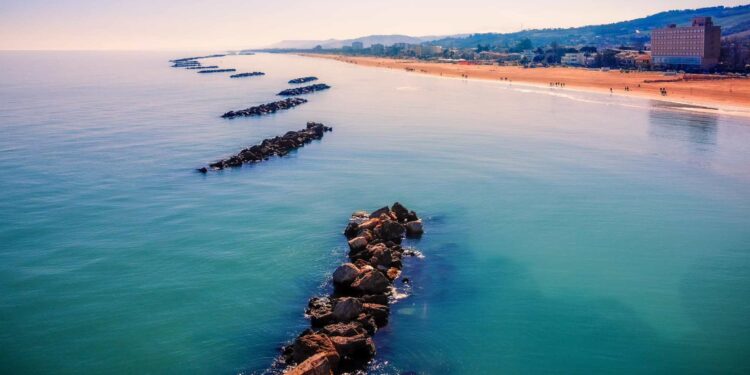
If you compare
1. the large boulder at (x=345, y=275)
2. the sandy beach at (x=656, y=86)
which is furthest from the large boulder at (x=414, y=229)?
the sandy beach at (x=656, y=86)

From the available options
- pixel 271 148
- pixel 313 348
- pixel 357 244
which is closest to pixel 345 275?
pixel 357 244

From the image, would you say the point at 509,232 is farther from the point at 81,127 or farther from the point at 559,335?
the point at 81,127

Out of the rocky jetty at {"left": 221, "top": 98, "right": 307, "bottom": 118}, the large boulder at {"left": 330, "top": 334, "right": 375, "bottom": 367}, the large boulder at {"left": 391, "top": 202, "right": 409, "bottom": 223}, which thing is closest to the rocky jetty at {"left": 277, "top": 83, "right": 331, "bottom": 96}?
the rocky jetty at {"left": 221, "top": 98, "right": 307, "bottom": 118}

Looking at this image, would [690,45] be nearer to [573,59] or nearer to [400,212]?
[573,59]

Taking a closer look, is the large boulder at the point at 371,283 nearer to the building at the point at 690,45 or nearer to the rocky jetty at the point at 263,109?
the rocky jetty at the point at 263,109

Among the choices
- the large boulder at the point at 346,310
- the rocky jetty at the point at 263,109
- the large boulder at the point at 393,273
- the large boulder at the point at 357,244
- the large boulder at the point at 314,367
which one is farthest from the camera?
the rocky jetty at the point at 263,109

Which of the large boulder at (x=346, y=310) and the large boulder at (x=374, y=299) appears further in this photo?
the large boulder at (x=374, y=299)

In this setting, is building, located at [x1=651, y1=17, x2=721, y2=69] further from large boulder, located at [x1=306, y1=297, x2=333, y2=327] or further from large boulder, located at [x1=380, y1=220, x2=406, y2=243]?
large boulder, located at [x1=306, y1=297, x2=333, y2=327]
